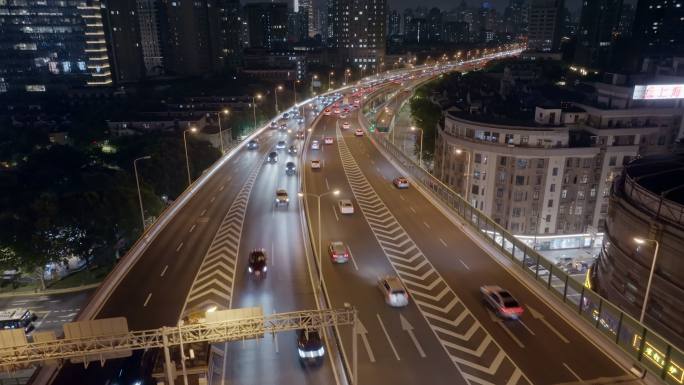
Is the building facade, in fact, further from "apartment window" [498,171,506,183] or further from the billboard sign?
the billboard sign

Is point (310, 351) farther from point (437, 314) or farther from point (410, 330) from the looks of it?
point (437, 314)

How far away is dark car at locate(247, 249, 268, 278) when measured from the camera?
37250 millimetres

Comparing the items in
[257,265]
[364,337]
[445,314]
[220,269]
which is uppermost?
[257,265]

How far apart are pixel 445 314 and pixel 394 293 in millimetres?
3671

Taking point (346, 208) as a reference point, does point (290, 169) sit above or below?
below

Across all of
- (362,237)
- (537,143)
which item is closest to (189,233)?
(362,237)

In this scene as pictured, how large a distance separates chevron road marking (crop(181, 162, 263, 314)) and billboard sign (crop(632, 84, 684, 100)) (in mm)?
70687

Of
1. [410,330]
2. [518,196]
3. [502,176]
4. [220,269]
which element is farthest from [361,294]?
[518,196]

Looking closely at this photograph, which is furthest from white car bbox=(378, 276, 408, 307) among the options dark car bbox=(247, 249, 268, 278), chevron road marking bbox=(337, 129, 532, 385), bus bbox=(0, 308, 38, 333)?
bus bbox=(0, 308, 38, 333)

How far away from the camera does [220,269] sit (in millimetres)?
38469

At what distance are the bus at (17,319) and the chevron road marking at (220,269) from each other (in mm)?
23306

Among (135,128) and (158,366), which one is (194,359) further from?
(135,128)

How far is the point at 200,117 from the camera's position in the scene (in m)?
133

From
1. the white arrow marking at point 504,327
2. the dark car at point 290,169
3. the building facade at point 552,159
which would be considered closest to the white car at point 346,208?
the dark car at point 290,169
